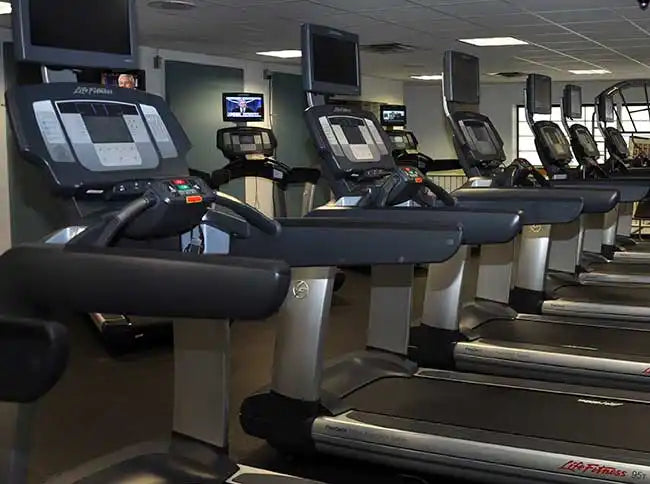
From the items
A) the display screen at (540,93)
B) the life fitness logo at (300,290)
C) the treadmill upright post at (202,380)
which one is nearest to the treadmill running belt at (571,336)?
the life fitness logo at (300,290)

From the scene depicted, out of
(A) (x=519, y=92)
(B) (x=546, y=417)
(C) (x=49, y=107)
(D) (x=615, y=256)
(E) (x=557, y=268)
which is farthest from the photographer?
(A) (x=519, y=92)

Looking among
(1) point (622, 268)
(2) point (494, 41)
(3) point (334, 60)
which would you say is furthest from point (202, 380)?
(2) point (494, 41)

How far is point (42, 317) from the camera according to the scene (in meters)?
1.81

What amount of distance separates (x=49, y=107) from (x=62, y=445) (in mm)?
1678

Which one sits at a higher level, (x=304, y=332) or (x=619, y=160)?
(x=619, y=160)

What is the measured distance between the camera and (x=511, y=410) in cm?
322

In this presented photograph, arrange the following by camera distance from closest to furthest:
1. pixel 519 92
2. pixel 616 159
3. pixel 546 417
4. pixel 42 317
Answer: pixel 42 317
pixel 546 417
pixel 616 159
pixel 519 92

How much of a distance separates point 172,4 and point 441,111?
8.35 metres

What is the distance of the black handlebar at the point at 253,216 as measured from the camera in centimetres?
237

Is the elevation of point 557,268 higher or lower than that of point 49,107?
lower

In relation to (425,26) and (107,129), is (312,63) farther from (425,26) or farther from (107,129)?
(425,26)

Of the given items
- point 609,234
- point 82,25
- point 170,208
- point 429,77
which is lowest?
point 609,234

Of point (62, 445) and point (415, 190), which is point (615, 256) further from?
point (62, 445)

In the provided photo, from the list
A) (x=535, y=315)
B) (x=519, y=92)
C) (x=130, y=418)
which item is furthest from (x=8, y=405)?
(x=519, y=92)
